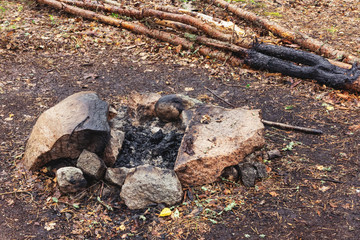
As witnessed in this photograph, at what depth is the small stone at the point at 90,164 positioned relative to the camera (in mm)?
3594

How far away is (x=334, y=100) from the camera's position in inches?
205

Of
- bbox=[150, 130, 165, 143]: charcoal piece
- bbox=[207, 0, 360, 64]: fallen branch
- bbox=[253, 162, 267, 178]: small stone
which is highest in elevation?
bbox=[207, 0, 360, 64]: fallen branch

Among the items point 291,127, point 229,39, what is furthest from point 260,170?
point 229,39

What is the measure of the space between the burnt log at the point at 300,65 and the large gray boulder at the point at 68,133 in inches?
135

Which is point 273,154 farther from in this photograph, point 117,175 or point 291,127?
point 117,175

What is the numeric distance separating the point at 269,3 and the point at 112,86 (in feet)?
18.4

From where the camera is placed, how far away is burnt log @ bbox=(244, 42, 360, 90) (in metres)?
5.39

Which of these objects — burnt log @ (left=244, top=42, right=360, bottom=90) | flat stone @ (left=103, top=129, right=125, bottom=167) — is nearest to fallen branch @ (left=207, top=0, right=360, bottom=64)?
burnt log @ (left=244, top=42, right=360, bottom=90)

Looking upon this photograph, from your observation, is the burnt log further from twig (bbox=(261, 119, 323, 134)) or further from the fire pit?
the fire pit

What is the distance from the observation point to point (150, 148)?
13.3 ft

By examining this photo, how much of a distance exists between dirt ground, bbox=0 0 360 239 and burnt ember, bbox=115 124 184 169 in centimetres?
48

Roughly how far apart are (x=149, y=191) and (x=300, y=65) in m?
4.28

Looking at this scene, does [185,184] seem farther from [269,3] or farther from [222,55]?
[269,3]

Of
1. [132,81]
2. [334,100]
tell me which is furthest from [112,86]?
[334,100]
